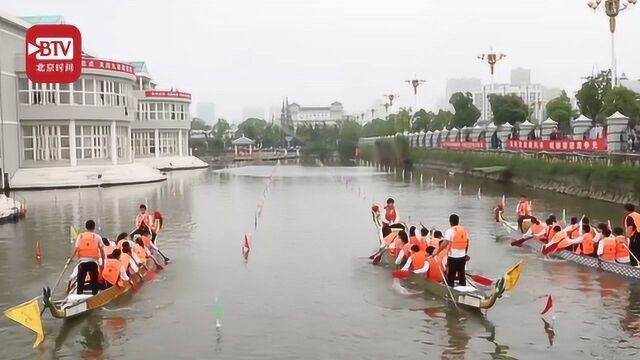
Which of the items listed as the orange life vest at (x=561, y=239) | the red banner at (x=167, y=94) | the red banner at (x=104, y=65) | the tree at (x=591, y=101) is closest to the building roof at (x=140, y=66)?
the red banner at (x=167, y=94)

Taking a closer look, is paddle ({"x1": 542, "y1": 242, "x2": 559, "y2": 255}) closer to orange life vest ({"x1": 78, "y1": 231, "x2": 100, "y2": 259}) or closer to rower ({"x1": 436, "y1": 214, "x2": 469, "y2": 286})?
rower ({"x1": 436, "y1": 214, "x2": 469, "y2": 286})

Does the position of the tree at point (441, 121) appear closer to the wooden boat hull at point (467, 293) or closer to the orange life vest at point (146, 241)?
the orange life vest at point (146, 241)

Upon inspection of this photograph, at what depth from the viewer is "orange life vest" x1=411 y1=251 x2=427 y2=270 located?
1358 centimetres

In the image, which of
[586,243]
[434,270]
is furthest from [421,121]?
[434,270]

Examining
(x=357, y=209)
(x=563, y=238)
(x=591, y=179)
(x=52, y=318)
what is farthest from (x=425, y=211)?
(x=52, y=318)

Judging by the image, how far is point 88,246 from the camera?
11773 mm

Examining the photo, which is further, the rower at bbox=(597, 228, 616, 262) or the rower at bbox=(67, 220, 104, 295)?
the rower at bbox=(597, 228, 616, 262)

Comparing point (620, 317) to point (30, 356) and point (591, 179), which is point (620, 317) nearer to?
point (30, 356)

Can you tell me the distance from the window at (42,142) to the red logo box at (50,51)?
362 inches

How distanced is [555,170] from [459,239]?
88.7 ft

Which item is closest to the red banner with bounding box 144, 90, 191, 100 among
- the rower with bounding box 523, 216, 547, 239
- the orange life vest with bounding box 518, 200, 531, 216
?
the orange life vest with bounding box 518, 200, 531, 216

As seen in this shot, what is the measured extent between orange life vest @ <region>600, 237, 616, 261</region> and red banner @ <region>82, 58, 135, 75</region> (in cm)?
3702

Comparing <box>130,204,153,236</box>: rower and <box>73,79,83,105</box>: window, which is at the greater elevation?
<box>73,79,83,105</box>: window

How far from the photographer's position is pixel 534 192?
3688 cm
